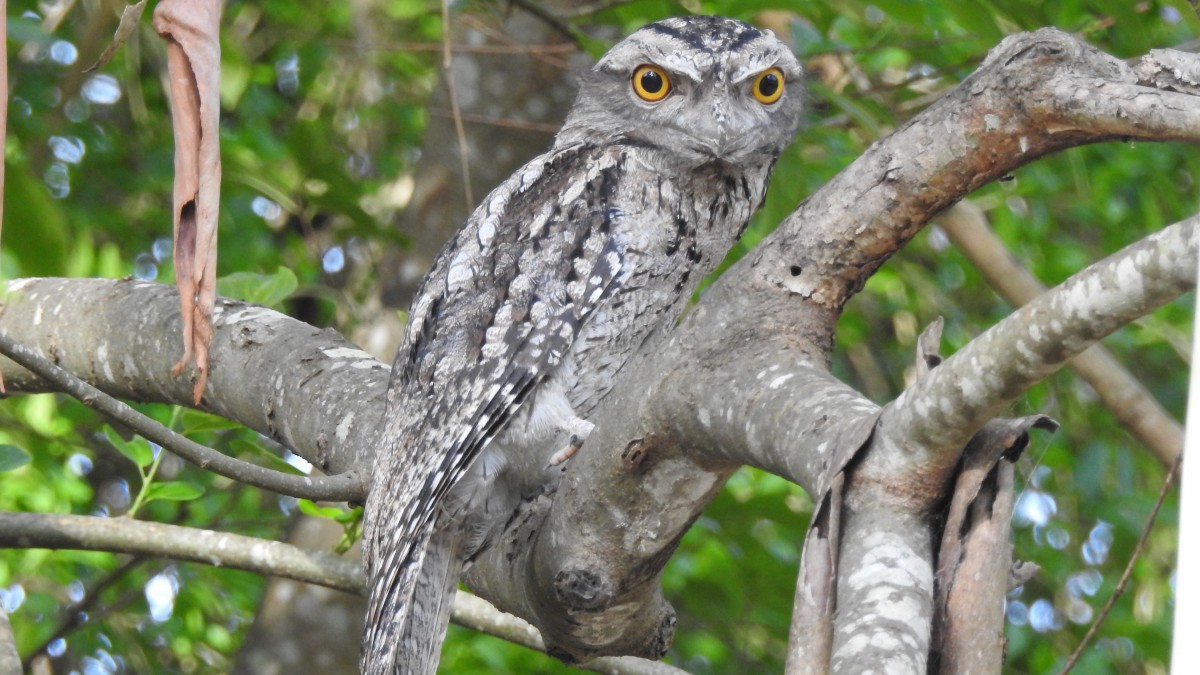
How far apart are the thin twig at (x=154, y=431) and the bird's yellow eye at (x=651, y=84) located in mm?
1263

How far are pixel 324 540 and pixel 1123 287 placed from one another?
3039mm

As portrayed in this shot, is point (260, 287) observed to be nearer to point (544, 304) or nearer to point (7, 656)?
point (544, 304)

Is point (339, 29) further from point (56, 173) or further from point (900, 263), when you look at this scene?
point (900, 263)

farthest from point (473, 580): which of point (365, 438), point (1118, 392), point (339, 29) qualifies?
point (339, 29)

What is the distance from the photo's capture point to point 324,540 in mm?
3680

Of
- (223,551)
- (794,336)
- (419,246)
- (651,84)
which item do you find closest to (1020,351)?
(794,336)

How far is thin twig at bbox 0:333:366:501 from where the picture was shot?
57.7 inches

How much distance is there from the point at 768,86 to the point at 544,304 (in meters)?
0.77

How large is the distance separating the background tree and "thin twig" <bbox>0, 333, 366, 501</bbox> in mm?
1224

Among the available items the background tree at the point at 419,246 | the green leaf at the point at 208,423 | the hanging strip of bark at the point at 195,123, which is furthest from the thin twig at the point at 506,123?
the hanging strip of bark at the point at 195,123

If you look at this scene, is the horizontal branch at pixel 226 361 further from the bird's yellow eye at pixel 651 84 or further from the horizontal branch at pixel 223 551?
the bird's yellow eye at pixel 651 84

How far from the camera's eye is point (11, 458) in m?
2.15

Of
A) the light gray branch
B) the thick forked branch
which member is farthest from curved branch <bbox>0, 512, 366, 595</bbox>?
the thick forked branch

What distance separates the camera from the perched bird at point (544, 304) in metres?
2.16
